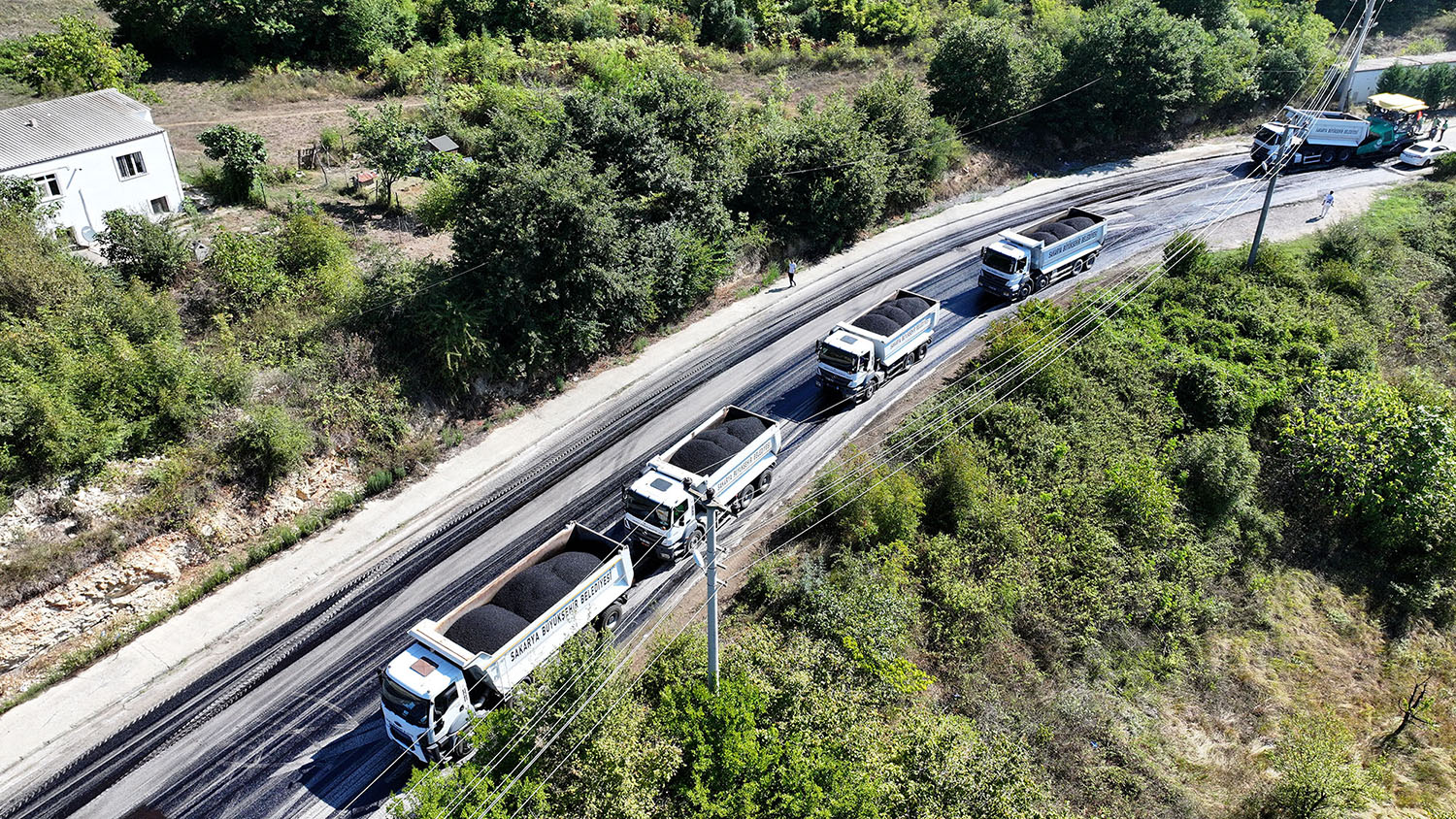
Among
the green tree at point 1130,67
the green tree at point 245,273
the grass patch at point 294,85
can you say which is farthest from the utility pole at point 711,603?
the green tree at point 1130,67

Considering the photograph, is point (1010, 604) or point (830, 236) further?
point (830, 236)

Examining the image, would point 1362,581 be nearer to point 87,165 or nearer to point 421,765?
point 421,765

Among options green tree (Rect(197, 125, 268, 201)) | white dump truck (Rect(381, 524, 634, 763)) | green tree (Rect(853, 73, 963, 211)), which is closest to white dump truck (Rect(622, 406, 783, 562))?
white dump truck (Rect(381, 524, 634, 763))

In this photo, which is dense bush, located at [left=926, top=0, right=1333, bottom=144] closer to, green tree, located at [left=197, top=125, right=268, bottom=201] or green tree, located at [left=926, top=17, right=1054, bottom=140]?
green tree, located at [left=926, top=17, right=1054, bottom=140]

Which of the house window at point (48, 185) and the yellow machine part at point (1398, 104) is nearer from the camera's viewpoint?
the house window at point (48, 185)

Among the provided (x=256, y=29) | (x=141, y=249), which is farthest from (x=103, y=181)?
(x=256, y=29)

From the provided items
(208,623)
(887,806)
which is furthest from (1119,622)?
(208,623)

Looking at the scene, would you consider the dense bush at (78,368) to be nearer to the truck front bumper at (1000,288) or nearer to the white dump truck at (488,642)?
the white dump truck at (488,642)
